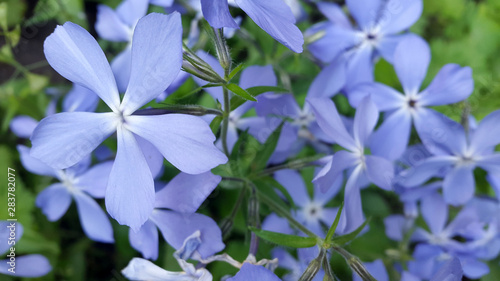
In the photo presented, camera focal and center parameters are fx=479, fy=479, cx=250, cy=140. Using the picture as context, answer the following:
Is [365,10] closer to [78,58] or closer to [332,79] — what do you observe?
[332,79]

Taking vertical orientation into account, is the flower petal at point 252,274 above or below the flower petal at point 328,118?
below

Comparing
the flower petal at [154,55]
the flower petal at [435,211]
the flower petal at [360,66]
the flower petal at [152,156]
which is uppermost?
the flower petal at [360,66]

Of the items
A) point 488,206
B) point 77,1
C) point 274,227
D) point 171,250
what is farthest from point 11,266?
point 488,206

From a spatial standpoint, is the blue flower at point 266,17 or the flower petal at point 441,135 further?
the flower petal at point 441,135

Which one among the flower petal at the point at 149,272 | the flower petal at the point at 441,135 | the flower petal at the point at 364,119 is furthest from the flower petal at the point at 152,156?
the flower petal at the point at 441,135

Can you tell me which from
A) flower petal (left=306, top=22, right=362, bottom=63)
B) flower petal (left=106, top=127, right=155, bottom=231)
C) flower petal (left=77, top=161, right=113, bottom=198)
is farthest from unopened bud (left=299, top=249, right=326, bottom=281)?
flower petal (left=306, top=22, right=362, bottom=63)

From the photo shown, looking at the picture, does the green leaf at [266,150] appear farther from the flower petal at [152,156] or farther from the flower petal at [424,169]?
the flower petal at [424,169]

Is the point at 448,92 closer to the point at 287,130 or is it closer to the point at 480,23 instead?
the point at 287,130
